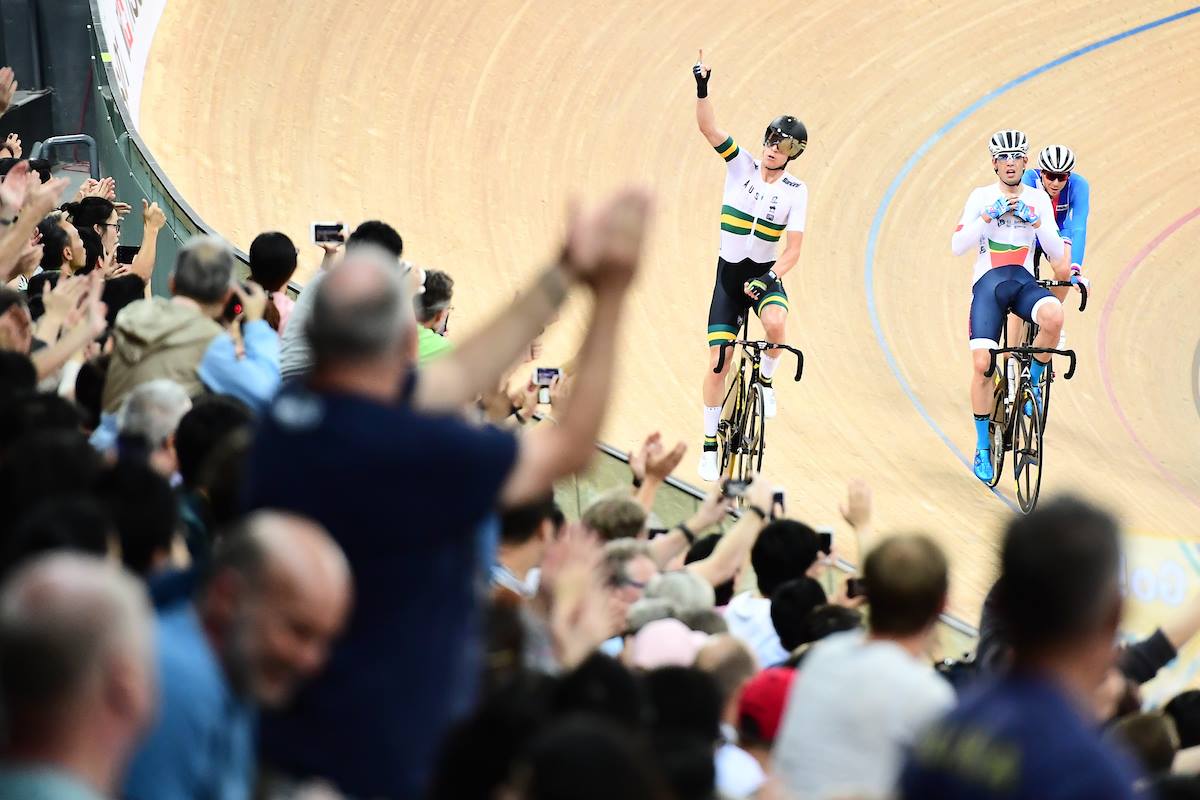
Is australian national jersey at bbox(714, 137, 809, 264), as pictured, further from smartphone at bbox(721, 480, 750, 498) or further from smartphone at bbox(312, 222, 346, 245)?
smartphone at bbox(721, 480, 750, 498)

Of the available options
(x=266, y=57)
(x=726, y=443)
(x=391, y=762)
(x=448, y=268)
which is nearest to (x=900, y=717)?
(x=391, y=762)

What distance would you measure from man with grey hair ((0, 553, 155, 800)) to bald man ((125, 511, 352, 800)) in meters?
0.45

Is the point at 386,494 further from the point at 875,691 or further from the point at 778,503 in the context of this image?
the point at 778,503

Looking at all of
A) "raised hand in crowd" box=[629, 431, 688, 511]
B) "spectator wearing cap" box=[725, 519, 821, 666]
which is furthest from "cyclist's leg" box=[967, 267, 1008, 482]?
"spectator wearing cap" box=[725, 519, 821, 666]

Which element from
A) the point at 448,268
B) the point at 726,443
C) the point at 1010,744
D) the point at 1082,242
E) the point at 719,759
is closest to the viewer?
the point at 1010,744

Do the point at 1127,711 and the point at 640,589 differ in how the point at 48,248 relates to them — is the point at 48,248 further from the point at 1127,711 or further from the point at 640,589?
the point at 1127,711

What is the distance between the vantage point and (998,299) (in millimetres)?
10266

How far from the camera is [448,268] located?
12.2 metres

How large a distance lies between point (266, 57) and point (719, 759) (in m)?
11.4

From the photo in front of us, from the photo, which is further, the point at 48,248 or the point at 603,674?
the point at 48,248

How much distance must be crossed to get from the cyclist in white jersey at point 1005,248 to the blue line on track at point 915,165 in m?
1.00

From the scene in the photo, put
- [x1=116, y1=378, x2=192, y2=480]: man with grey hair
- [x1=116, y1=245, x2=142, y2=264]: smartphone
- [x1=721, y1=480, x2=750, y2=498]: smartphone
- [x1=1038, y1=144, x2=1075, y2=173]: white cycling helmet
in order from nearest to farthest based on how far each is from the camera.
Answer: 1. [x1=116, y1=378, x2=192, y2=480]: man with grey hair
2. [x1=721, y1=480, x2=750, y2=498]: smartphone
3. [x1=116, y1=245, x2=142, y2=264]: smartphone
4. [x1=1038, y1=144, x2=1075, y2=173]: white cycling helmet

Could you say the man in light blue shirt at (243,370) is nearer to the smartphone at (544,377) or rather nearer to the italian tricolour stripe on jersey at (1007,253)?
the smartphone at (544,377)

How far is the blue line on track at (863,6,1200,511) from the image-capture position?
11.9 meters
